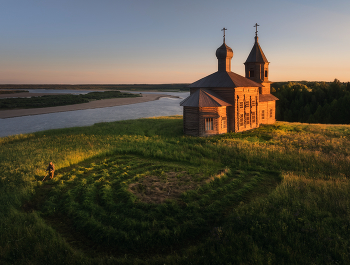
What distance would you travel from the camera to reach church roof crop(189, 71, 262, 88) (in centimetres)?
2577

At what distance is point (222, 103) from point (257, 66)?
1205cm

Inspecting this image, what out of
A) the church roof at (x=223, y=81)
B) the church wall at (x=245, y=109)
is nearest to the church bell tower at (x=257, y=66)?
the church wall at (x=245, y=109)

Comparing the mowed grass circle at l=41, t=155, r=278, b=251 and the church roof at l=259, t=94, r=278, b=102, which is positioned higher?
the church roof at l=259, t=94, r=278, b=102

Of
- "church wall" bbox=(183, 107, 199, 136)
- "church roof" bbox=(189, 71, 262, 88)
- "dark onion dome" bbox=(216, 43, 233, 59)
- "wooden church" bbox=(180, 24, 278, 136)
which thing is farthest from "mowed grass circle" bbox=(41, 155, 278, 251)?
"dark onion dome" bbox=(216, 43, 233, 59)

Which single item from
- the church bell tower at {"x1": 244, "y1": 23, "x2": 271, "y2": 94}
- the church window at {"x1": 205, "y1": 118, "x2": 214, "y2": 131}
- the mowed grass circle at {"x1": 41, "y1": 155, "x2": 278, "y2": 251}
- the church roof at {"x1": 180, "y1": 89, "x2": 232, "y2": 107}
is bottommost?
the mowed grass circle at {"x1": 41, "y1": 155, "x2": 278, "y2": 251}

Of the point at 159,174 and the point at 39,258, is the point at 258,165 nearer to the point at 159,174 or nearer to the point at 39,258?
the point at 159,174

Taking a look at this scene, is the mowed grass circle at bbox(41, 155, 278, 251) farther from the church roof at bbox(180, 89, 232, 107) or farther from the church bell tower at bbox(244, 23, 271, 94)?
the church bell tower at bbox(244, 23, 271, 94)

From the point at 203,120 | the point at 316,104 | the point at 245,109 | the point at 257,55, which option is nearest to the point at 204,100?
the point at 203,120

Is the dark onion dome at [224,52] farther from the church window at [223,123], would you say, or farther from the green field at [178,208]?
the green field at [178,208]

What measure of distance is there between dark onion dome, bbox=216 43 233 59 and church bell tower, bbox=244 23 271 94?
6210 mm

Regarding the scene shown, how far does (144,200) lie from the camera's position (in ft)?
34.1

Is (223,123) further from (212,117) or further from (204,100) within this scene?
(204,100)

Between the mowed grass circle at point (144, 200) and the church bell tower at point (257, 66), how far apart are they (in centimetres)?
2225

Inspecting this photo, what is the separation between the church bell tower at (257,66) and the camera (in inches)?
1270
